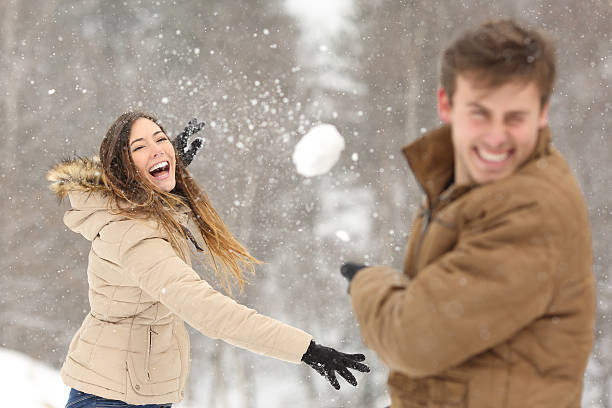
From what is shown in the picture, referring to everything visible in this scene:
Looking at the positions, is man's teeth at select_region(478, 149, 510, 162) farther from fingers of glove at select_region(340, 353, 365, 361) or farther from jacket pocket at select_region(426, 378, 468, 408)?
fingers of glove at select_region(340, 353, 365, 361)

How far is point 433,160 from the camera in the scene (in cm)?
142

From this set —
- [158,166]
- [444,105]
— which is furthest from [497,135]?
[158,166]

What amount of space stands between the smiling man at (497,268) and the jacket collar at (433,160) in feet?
0.26

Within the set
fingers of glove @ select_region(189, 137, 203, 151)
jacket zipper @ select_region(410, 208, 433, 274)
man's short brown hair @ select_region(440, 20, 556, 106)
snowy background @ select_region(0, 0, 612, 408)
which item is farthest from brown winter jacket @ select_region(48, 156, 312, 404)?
snowy background @ select_region(0, 0, 612, 408)

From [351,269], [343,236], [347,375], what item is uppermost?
[343,236]

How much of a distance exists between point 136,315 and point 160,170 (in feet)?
2.07

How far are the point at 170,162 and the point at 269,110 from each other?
587cm

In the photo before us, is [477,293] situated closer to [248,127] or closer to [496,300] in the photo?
[496,300]

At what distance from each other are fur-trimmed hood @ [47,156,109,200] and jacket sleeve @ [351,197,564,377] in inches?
65.4

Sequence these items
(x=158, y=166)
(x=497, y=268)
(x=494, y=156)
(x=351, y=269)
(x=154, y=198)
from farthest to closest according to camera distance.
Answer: (x=158, y=166) → (x=154, y=198) → (x=351, y=269) → (x=494, y=156) → (x=497, y=268)

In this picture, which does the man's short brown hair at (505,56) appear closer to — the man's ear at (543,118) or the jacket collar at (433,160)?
the man's ear at (543,118)

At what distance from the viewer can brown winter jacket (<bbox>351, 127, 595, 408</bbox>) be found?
3.66 ft

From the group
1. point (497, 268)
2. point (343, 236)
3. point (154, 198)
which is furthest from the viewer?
point (343, 236)

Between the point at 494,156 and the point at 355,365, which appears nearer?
the point at 494,156
